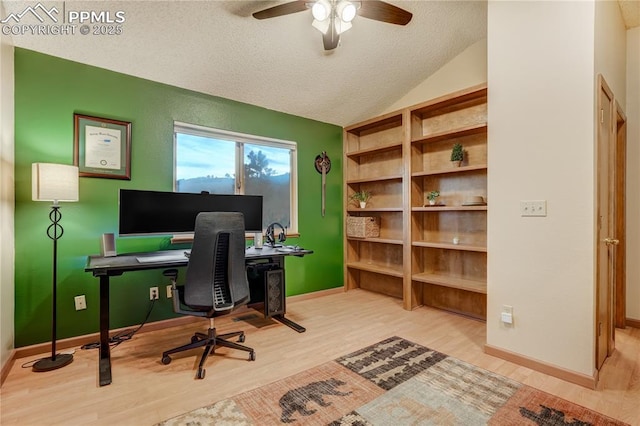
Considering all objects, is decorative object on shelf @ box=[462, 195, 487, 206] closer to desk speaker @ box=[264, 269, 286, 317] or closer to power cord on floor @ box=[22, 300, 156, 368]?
desk speaker @ box=[264, 269, 286, 317]

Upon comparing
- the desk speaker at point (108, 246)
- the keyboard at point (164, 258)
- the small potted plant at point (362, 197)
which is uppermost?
the small potted plant at point (362, 197)

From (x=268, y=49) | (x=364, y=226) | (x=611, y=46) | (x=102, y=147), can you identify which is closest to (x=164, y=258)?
(x=102, y=147)

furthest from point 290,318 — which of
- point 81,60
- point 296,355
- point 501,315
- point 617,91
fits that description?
point 617,91

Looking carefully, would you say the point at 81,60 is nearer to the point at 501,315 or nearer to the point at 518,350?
the point at 501,315

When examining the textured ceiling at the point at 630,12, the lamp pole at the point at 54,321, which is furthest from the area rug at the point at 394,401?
the textured ceiling at the point at 630,12

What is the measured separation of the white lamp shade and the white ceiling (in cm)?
101

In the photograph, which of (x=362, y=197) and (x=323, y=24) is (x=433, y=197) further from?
(x=323, y=24)

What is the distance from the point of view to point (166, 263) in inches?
87.8

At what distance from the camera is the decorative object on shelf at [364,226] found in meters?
4.09

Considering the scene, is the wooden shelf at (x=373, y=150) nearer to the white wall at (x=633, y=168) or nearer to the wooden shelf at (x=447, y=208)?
the wooden shelf at (x=447, y=208)

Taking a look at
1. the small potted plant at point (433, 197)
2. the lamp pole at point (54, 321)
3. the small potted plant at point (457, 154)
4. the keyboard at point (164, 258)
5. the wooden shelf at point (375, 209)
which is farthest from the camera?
the wooden shelf at point (375, 209)

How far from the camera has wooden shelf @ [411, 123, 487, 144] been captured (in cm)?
300

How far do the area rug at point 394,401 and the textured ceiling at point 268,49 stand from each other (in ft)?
8.78

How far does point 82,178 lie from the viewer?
2592mm
